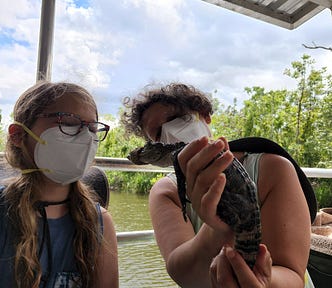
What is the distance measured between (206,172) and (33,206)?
0.78 meters

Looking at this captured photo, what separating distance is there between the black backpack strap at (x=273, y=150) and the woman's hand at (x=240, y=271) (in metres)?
0.47

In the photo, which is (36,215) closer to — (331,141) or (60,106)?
(60,106)

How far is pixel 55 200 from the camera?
130 centimetres

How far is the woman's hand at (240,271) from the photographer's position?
72 cm

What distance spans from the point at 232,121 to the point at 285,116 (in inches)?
73.1

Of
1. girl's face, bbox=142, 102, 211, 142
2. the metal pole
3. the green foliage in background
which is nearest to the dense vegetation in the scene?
the green foliage in background

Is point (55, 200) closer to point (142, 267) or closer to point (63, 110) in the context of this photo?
point (63, 110)

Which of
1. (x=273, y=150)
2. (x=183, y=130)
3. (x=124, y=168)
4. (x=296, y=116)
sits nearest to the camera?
(x=273, y=150)

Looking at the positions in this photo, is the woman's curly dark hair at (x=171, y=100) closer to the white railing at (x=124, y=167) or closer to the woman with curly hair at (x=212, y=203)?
the woman with curly hair at (x=212, y=203)

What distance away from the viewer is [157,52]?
871 cm

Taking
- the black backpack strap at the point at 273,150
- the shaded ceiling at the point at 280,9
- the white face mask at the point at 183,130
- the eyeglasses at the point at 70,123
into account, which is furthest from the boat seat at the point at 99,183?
the shaded ceiling at the point at 280,9

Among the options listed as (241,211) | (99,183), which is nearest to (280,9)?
(99,183)

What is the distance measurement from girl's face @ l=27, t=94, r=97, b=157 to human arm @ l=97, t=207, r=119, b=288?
45cm

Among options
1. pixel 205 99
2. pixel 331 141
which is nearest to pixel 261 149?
pixel 205 99
